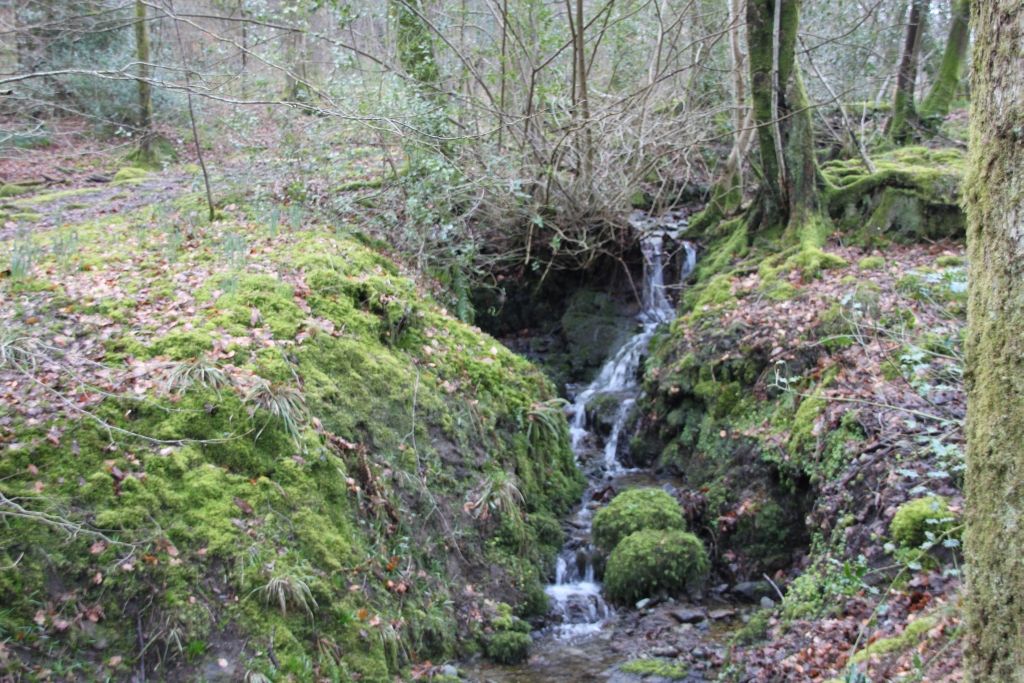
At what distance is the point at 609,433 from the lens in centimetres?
991

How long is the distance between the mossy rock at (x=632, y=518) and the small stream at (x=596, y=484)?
0.21 m

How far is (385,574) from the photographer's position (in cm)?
546

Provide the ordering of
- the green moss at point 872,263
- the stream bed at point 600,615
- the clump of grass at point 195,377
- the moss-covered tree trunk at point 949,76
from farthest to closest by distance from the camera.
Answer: the moss-covered tree trunk at point 949,76 < the green moss at point 872,263 < the stream bed at point 600,615 < the clump of grass at point 195,377

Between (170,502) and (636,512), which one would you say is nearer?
(170,502)

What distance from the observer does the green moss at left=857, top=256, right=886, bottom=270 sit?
8843 millimetres

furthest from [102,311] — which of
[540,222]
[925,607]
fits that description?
[925,607]

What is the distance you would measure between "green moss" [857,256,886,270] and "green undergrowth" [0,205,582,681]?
161 inches

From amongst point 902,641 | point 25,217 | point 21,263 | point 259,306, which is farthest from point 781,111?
point 25,217

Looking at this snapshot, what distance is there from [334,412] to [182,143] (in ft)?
45.6

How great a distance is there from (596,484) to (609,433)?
45.5 inches

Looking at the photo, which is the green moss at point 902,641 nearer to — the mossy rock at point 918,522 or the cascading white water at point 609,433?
the mossy rock at point 918,522

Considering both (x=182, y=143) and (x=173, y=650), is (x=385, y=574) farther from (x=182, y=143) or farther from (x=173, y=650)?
(x=182, y=143)

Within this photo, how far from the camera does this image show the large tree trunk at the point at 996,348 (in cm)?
217

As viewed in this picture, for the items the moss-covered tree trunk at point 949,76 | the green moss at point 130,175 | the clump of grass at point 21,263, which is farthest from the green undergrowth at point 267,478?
the moss-covered tree trunk at point 949,76
